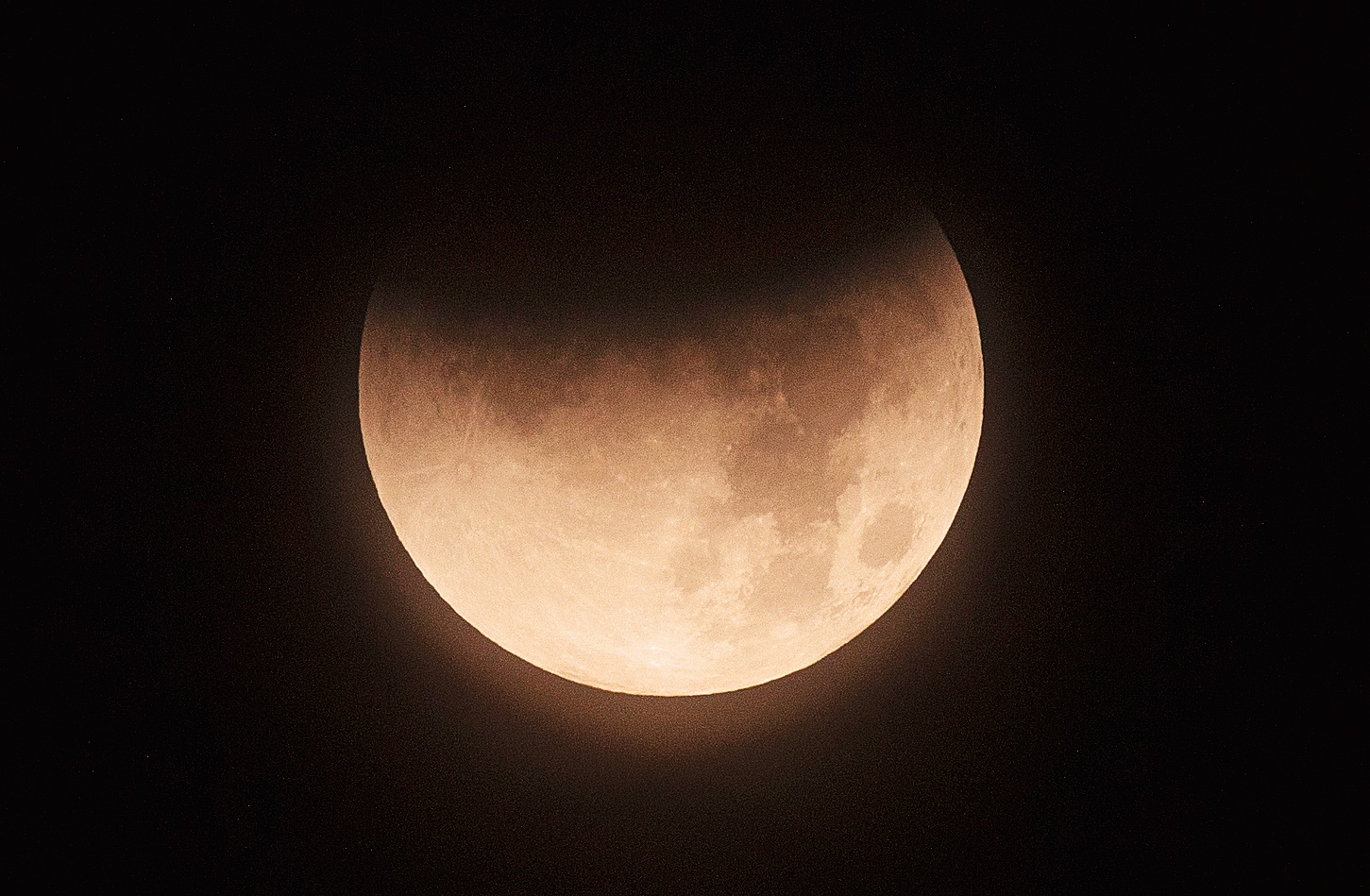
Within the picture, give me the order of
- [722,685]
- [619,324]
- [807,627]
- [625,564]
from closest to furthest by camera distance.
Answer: [619,324] < [625,564] < [807,627] < [722,685]

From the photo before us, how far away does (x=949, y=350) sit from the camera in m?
2.21

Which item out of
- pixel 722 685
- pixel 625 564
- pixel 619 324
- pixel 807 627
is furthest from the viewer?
pixel 722 685

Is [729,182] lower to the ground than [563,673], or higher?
higher

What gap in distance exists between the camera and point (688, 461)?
1973 millimetres

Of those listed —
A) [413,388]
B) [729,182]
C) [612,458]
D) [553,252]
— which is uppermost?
[729,182]

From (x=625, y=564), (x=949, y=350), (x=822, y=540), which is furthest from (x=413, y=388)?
(x=949, y=350)

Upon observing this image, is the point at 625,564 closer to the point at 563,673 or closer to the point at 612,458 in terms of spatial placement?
the point at 612,458

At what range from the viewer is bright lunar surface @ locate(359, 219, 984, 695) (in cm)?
196

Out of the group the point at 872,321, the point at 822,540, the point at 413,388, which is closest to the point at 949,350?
the point at 872,321

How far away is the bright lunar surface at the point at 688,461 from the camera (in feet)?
6.44

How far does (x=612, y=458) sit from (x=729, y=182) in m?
0.65

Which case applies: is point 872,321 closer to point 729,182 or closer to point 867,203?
point 867,203

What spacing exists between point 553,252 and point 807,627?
1102mm

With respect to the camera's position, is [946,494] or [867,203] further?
[946,494]
